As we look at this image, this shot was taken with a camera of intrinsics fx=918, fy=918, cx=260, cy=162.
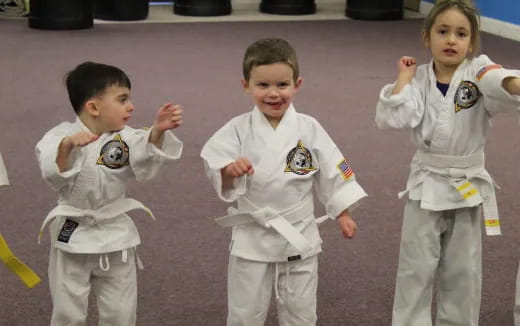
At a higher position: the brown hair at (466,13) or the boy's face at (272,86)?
the brown hair at (466,13)

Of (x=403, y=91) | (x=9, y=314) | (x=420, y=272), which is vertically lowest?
(x=9, y=314)

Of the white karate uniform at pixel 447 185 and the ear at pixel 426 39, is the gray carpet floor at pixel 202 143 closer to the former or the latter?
the white karate uniform at pixel 447 185

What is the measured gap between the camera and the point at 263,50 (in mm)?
2387

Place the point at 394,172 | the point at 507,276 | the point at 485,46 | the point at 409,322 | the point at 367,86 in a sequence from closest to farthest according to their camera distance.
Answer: the point at 409,322 < the point at 507,276 < the point at 394,172 < the point at 367,86 < the point at 485,46

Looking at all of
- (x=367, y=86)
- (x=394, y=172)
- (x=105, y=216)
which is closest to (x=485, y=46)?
(x=367, y=86)

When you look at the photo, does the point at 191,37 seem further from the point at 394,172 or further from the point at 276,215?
the point at 276,215

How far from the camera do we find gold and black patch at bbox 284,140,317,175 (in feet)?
7.99

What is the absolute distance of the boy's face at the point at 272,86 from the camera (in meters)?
2.38

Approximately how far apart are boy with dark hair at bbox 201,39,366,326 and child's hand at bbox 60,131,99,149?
329 millimetres

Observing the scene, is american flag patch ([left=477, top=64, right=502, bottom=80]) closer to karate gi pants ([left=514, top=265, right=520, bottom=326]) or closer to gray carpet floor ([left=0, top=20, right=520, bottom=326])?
karate gi pants ([left=514, top=265, right=520, bottom=326])

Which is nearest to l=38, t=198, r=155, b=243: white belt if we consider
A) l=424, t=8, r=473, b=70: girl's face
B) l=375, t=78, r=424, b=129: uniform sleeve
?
l=375, t=78, r=424, b=129: uniform sleeve

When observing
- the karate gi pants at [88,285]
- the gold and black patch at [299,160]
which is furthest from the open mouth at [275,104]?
the karate gi pants at [88,285]

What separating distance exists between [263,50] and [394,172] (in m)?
2.32

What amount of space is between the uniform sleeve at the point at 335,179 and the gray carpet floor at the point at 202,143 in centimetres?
69
